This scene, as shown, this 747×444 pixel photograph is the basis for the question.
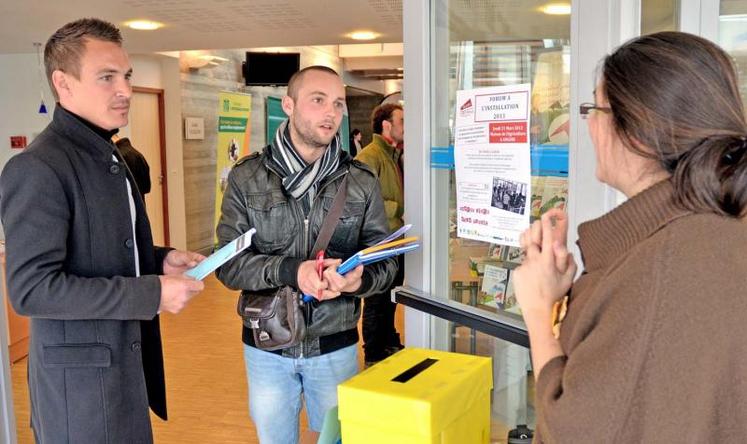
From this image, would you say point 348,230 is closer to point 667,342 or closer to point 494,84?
point 494,84

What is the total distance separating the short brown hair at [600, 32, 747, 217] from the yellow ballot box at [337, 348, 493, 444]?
0.68m

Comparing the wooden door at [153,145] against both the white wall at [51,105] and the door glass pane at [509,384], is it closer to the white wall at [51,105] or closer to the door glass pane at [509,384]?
the white wall at [51,105]

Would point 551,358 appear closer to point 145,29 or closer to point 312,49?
point 145,29

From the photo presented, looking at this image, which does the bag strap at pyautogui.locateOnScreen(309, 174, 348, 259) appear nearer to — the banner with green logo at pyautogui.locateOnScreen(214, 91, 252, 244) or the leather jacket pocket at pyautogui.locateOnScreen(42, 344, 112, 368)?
the leather jacket pocket at pyautogui.locateOnScreen(42, 344, 112, 368)

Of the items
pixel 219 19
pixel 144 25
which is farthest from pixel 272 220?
pixel 144 25

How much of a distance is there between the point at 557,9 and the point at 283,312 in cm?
113

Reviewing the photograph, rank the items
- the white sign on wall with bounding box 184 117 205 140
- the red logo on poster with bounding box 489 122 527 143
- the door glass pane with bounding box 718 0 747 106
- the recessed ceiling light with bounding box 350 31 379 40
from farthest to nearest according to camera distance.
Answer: the white sign on wall with bounding box 184 117 205 140, the recessed ceiling light with bounding box 350 31 379 40, the red logo on poster with bounding box 489 122 527 143, the door glass pane with bounding box 718 0 747 106

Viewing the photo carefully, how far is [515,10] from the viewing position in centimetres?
183

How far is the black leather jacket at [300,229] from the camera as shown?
204 centimetres

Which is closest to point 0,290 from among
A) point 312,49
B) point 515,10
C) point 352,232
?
point 352,232

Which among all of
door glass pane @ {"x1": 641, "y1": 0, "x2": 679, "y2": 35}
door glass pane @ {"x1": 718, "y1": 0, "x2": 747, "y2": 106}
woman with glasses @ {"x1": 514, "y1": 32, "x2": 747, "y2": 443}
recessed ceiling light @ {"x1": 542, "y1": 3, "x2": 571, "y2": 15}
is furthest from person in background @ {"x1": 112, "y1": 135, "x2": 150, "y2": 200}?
woman with glasses @ {"x1": 514, "y1": 32, "x2": 747, "y2": 443}

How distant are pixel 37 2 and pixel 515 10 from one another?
10.8 feet

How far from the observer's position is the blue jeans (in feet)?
6.80

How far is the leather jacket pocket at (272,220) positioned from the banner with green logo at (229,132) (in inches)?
220
